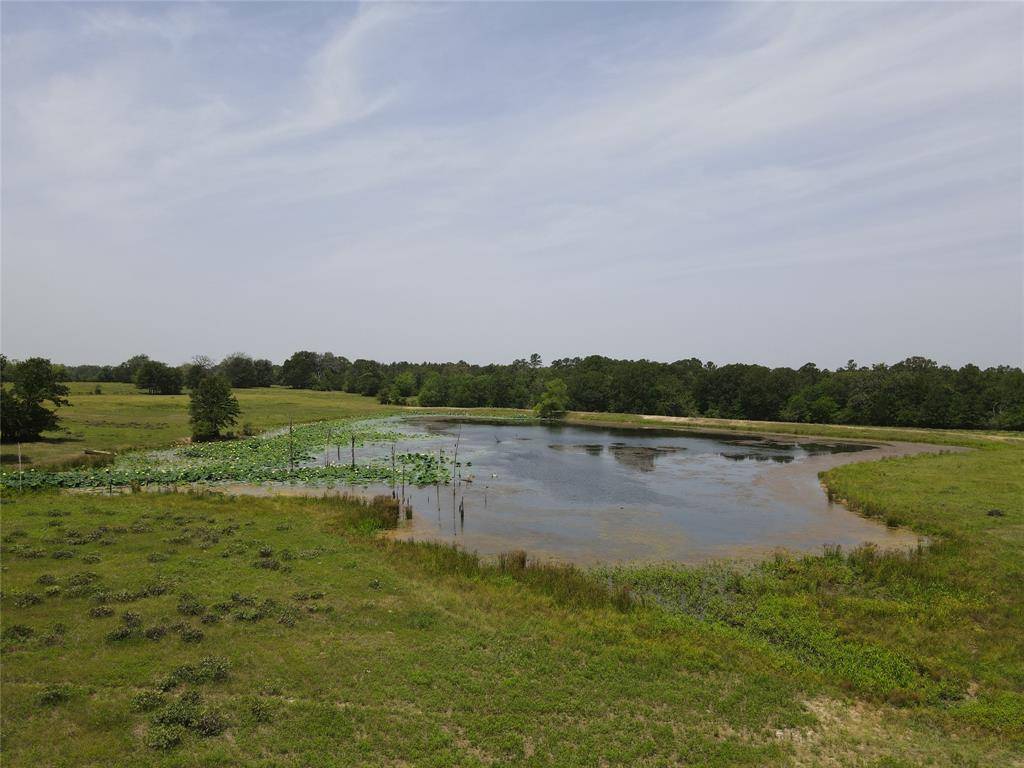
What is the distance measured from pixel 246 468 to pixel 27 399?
2015 centimetres

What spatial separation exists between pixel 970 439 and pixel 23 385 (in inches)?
3839

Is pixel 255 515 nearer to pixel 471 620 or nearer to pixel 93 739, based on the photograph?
pixel 471 620

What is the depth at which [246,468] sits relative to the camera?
140ft

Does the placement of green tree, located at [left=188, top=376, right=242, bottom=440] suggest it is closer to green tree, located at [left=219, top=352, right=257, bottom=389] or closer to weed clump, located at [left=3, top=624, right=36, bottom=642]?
weed clump, located at [left=3, top=624, right=36, bottom=642]

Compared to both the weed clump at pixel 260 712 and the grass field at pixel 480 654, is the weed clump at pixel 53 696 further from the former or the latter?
the weed clump at pixel 260 712

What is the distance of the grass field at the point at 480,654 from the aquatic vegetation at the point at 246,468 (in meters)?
14.5

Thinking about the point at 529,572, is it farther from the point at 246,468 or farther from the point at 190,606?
the point at 246,468

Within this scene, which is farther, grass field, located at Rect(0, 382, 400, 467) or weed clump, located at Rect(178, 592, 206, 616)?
grass field, located at Rect(0, 382, 400, 467)

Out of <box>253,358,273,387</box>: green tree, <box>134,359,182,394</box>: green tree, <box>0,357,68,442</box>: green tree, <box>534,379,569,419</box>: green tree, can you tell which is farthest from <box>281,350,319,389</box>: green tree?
<box>0,357,68,442</box>: green tree

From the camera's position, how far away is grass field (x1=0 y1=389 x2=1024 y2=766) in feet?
35.5

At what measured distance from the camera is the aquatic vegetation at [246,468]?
122 ft

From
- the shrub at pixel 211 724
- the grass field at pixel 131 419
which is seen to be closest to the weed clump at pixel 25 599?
the shrub at pixel 211 724

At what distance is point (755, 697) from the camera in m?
12.7

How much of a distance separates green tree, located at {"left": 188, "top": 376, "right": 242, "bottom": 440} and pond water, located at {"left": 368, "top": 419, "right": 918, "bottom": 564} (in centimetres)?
1721
